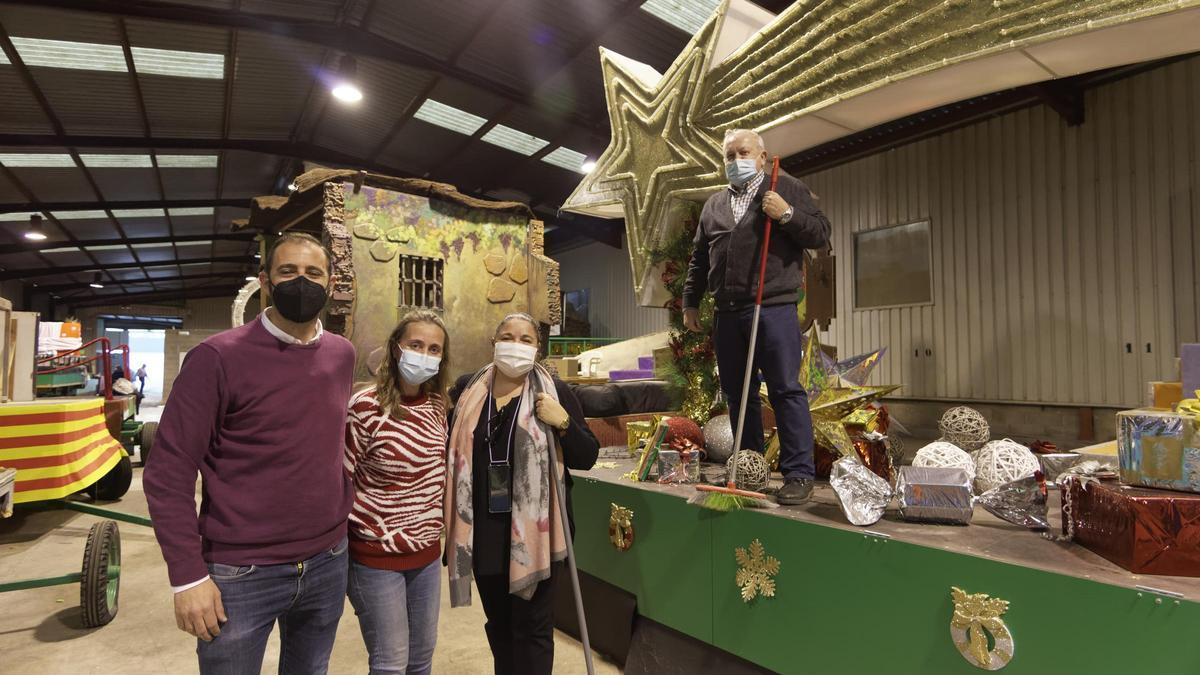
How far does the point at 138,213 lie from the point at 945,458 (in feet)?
58.8

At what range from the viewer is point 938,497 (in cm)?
232

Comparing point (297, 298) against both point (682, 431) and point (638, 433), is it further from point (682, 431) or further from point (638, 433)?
point (638, 433)

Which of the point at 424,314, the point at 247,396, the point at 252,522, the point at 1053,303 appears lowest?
the point at 252,522

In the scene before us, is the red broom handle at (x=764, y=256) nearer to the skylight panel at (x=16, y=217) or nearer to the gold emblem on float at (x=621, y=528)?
the gold emblem on float at (x=621, y=528)

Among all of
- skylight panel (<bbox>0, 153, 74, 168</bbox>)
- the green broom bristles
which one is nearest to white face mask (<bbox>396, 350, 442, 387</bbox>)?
the green broom bristles

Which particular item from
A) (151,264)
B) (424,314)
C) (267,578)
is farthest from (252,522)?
(151,264)

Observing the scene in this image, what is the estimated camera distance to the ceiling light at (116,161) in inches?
441

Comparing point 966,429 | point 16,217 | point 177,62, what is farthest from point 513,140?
point 16,217

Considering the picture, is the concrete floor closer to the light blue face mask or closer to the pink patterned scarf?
the pink patterned scarf

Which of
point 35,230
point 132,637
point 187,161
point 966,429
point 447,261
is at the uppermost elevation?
point 187,161

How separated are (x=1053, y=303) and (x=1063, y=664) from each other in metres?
8.35

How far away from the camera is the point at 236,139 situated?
11430 millimetres

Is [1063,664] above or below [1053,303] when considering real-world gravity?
below

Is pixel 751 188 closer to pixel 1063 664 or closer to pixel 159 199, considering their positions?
pixel 1063 664
